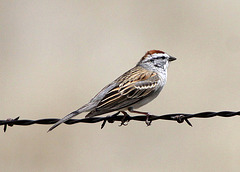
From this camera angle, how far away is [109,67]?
540 inches

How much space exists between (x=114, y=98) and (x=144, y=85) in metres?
0.70

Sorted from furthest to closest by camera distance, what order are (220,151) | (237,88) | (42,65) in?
(42,65), (237,88), (220,151)

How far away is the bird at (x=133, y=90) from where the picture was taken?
25.8 feet

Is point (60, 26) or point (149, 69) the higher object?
point (60, 26)

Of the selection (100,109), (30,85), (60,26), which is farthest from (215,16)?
(100,109)

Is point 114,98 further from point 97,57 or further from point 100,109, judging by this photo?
point 97,57

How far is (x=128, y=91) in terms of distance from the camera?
8.35 m

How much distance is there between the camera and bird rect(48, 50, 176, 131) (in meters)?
7.88

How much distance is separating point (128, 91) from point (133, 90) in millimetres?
98

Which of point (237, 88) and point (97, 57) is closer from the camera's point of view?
point (237, 88)

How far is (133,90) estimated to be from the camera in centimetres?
841

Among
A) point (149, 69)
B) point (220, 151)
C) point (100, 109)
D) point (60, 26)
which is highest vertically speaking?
point (60, 26)

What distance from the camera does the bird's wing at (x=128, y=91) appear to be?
7875 millimetres

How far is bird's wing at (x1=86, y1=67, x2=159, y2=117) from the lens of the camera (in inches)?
310
